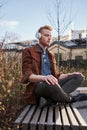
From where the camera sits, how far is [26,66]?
429 centimetres

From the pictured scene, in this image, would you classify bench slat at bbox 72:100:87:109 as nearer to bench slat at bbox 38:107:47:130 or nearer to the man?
the man

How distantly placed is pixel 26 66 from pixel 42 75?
230 mm

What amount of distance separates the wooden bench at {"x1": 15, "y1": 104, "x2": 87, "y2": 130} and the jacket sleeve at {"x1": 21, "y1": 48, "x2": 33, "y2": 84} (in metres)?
0.43

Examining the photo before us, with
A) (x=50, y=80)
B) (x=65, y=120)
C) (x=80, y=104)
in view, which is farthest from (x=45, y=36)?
(x=65, y=120)

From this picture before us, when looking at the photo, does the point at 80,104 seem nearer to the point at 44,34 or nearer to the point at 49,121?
the point at 44,34

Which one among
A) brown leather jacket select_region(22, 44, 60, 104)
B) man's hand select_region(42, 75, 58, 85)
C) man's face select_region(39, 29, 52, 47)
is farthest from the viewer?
man's face select_region(39, 29, 52, 47)

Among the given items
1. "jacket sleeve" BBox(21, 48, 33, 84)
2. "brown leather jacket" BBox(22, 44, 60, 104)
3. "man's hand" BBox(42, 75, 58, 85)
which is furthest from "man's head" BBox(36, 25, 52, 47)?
"man's hand" BBox(42, 75, 58, 85)

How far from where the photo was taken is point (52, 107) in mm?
4238

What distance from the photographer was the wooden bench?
314 cm

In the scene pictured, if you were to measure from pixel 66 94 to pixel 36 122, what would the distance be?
1218 mm

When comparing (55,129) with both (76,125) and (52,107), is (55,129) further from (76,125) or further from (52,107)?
(52,107)

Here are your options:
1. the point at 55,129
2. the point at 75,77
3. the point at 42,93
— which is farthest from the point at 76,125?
the point at 75,77

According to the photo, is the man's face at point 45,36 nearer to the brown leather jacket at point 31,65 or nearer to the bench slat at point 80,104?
the brown leather jacket at point 31,65

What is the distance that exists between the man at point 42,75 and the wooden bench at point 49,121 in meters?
0.31
